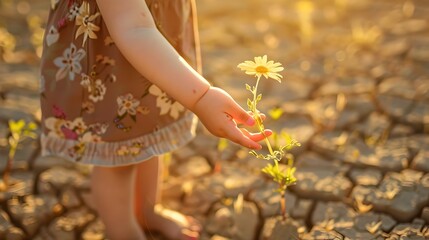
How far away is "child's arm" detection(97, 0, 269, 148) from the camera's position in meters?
1.53

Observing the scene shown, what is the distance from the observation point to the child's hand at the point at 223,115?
1.53m

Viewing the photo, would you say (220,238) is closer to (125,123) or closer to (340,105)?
(125,123)

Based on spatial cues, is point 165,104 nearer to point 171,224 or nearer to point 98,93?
point 98,93

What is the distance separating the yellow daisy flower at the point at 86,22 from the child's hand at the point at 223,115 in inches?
17.4

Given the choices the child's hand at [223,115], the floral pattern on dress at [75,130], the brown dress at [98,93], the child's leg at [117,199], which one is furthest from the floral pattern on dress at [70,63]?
the child's hand at [223,115]

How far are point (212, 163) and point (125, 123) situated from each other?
2.91ft

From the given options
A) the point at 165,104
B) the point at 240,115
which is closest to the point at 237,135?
the point at 240,115

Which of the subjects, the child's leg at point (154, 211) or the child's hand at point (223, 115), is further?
the child's leg at point (154, 211)

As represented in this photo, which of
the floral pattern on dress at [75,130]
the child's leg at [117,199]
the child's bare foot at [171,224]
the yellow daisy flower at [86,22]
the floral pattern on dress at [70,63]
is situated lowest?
the child's bare foot at [171,224]

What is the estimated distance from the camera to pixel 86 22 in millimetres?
1746

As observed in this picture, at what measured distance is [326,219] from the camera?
217 centimetres

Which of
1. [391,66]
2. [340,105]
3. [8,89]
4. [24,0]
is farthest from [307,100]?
→ [24,0]

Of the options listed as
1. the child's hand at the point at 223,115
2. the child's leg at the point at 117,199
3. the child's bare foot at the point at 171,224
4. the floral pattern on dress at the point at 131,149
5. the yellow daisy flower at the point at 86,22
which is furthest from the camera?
the child's bare foot at the point at 171,224

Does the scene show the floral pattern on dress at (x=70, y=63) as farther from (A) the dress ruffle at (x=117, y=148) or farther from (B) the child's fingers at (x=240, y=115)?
(B) the child's fingers at (x=240, y=115)
